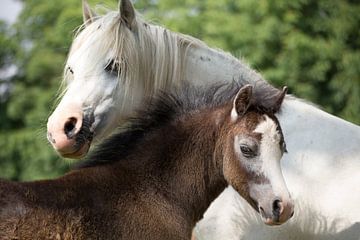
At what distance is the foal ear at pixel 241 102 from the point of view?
17.5 ft

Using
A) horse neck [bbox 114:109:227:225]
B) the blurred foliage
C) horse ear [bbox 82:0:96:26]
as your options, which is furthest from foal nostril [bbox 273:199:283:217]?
the blurred foliage

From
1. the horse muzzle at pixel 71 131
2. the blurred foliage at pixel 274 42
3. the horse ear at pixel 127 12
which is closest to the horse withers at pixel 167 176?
the horse muzzle at pixel 71 131

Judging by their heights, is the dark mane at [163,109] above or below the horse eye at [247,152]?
below

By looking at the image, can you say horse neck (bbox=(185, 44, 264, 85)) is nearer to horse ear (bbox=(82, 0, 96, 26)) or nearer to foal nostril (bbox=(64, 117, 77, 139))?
horse ear (bbox=(82, 0, 96, 26))

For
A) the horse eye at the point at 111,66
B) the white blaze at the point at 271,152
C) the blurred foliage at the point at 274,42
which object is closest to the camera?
the white blaze at the point at 271,152

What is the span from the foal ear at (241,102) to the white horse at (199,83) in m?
0.63

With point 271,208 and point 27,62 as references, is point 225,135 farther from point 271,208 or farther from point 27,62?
point 27,62

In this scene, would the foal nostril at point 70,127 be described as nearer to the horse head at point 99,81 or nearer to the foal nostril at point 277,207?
the horse head at point 99,81

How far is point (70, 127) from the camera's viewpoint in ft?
17.5

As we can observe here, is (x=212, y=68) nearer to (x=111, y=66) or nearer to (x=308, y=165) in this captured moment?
(x=111, y=66)

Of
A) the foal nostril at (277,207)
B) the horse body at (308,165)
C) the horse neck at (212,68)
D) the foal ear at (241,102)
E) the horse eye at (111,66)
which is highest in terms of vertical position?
the foal ear at (241,102)

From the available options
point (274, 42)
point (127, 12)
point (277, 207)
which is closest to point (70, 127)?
point (127, 12)

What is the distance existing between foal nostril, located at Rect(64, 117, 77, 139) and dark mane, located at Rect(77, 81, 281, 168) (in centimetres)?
26

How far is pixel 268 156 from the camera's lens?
5.21m
